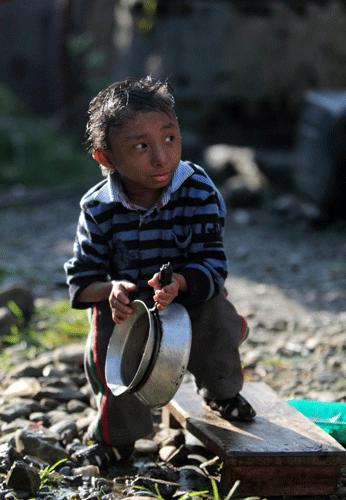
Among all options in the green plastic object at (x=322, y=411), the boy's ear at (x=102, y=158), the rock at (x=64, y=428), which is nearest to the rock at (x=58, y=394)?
the rock at (x=64, y=428)

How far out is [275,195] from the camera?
6805 mm

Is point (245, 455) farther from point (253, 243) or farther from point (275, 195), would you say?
point (275, 195)

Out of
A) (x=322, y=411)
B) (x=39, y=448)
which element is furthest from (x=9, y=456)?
(x=322, y=411)

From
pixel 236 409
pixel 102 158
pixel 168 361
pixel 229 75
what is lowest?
pixel 236 409

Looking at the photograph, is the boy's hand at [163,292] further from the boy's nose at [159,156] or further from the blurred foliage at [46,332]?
the blurred foliage at [46,332]

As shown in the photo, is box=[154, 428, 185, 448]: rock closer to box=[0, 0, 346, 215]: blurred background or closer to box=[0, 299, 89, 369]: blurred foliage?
box=[0, 299, 89, 369]: blurred foliage

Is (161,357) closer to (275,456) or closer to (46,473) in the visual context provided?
(275,456)

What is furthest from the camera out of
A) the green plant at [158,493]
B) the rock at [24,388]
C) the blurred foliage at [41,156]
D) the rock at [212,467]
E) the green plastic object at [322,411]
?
the blurred foliage at [41,156]

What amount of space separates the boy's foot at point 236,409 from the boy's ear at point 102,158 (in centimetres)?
87

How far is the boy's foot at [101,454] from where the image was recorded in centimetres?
228

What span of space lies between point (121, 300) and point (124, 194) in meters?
0.39

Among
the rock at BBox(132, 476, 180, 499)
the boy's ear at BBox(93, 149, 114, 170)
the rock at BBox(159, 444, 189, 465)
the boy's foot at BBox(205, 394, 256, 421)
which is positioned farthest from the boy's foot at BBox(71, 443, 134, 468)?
the boy's ear at BBox(93, 149, 114, 170)

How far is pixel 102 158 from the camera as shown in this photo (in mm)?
2260

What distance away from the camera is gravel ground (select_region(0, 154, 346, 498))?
314cm
